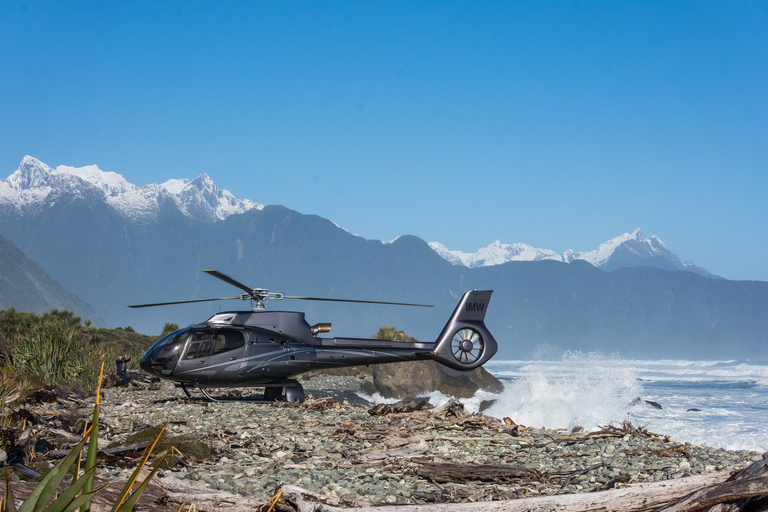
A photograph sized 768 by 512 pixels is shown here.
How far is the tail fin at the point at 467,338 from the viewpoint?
15.4 meters

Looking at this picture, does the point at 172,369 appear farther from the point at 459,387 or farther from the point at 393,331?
the point at 393,331

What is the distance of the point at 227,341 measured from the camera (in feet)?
45.3

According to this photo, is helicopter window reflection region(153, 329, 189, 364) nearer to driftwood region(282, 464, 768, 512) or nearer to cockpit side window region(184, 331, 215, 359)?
cockpit side window region(184, 331, 215, 359)

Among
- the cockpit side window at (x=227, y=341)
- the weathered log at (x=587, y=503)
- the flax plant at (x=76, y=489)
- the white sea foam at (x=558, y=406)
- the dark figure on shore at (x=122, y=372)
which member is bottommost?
the white sea foam at (x=558, y=406)

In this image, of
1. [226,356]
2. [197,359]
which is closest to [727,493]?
[226,356]

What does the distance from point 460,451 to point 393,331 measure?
22.4 m

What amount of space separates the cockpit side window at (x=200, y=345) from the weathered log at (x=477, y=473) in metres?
8.20

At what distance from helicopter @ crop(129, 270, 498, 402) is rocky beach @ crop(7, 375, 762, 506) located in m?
1.46

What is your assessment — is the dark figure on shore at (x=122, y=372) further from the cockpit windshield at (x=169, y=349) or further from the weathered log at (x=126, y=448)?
the weathered log at (x=126, y=448)

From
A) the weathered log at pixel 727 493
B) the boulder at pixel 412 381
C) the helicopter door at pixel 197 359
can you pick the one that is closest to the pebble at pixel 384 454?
the helicopter door at pixel 197 359

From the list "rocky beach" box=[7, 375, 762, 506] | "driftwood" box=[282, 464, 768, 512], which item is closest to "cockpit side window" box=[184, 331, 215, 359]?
"rocky beach" box=[7, 375, 762, 506]

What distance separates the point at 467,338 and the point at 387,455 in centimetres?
817

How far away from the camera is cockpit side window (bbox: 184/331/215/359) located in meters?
13.5

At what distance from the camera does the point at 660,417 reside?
941 inches
